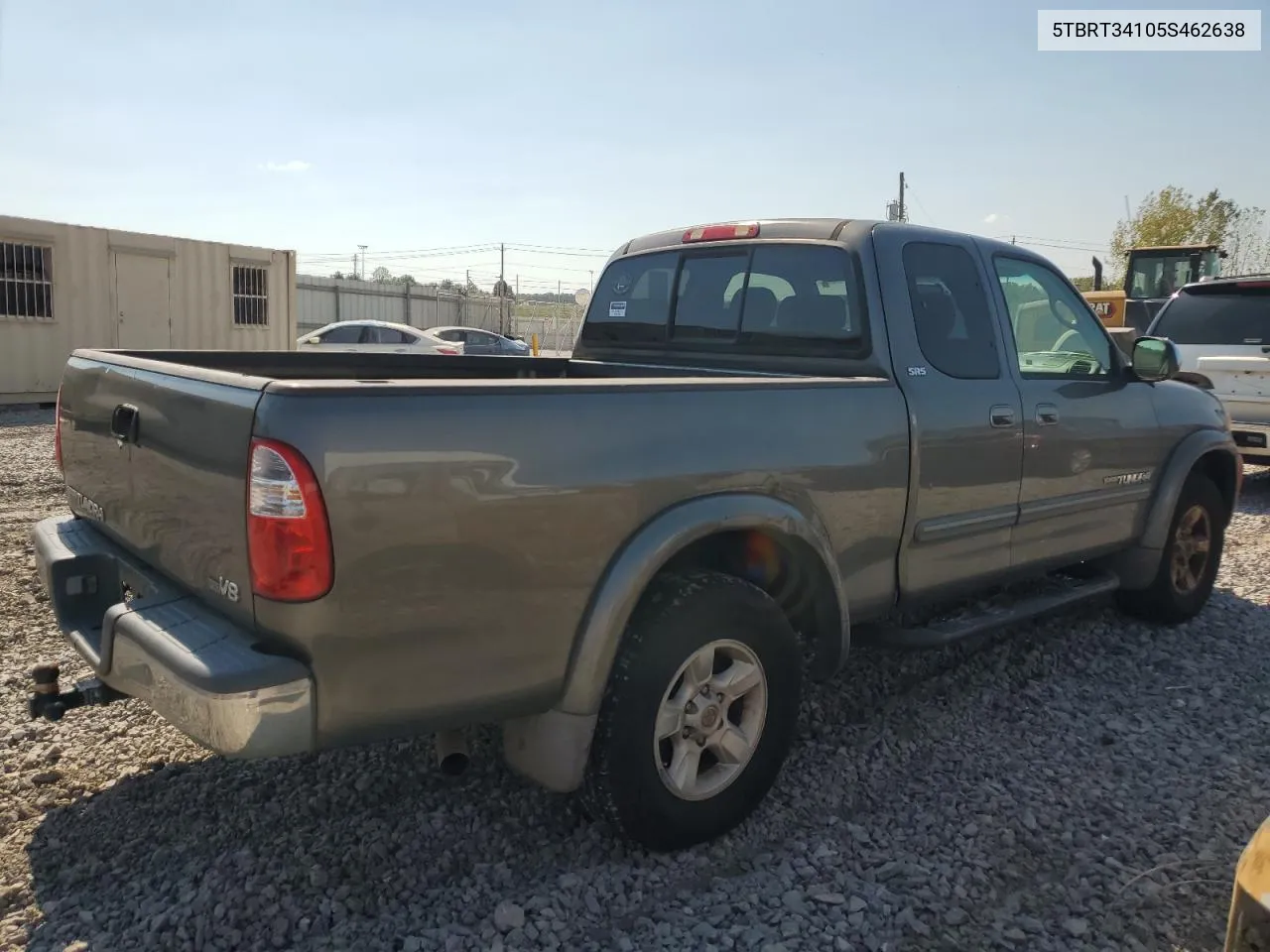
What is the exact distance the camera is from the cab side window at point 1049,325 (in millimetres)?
4168

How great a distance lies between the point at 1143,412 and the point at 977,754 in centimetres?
204

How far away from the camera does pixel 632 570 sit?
8.52 feet

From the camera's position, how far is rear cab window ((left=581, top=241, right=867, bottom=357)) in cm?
372

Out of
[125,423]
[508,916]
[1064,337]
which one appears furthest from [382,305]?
[508,916]

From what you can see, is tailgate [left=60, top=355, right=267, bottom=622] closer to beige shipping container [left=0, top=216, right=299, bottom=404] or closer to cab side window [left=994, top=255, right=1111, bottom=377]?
cab side window [left=994, top=255, right=1111, bottom=377]

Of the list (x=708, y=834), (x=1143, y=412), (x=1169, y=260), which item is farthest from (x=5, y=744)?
(x=1169, y=260)

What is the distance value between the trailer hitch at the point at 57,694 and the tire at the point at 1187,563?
4685 millimetres

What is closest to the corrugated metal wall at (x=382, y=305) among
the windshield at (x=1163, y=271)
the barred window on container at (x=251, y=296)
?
the barred window on container at (x=251, y=296)

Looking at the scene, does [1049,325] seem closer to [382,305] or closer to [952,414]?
[952,414]

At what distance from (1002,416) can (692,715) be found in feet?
6.03

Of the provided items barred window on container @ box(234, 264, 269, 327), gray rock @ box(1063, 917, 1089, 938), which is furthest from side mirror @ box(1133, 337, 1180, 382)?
barred window on container @ box(234, 264, 269, 327)

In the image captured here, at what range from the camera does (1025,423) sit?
13.0ft

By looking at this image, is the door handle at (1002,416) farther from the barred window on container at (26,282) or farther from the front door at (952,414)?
the barred window on container at (26,282)

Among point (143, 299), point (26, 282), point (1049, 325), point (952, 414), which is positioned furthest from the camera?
point (143, 299)
